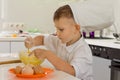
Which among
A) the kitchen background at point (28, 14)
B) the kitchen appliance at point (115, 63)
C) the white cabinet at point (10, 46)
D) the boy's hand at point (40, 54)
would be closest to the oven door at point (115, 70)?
the kitchen appliance at point (115, 63)

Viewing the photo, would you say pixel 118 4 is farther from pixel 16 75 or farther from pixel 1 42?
pixel 16 75

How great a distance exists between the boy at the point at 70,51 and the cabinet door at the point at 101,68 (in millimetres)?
819

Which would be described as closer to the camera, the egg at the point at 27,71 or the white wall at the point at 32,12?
the egg at the point at 27,71

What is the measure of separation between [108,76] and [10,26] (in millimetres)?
1844

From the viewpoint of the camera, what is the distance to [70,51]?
1652mm

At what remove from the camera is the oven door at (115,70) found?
7.51 feet

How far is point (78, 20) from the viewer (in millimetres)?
1500

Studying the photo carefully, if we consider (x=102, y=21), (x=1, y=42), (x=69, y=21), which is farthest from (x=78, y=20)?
(x=1, y=42)

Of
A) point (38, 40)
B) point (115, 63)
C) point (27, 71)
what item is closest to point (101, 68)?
point (115, 63)

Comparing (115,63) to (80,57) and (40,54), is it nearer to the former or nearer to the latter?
(80,57)

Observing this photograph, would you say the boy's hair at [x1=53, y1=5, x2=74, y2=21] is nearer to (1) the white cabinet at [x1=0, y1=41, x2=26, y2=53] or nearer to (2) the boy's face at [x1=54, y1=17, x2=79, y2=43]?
(2) the boy's face at [x1=54, y1=17, x2=79, y2=43]

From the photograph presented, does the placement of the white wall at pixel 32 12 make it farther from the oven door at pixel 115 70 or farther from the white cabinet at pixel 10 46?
the oven door at pixel 115 70

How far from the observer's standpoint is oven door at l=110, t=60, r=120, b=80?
229 centimetres

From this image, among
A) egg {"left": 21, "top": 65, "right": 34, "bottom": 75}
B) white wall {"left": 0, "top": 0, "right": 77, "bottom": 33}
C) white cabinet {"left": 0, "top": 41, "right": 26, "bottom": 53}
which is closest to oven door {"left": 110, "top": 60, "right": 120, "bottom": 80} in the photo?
egg {"left": 21, "top": 65, "right": 34, "bottom": 75}
